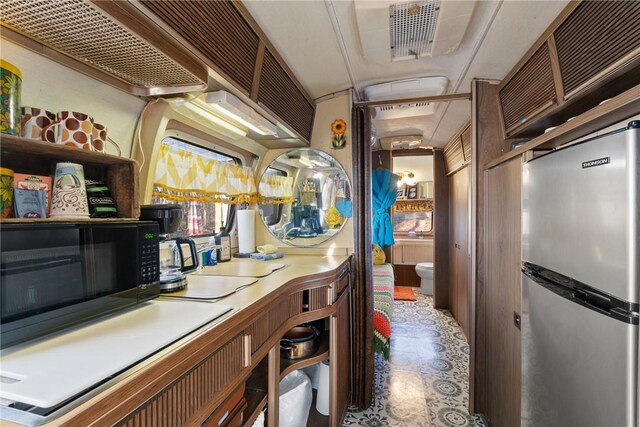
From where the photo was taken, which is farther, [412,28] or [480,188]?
[480,188]

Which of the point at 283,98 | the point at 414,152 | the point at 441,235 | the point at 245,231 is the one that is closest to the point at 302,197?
the point at 245,231

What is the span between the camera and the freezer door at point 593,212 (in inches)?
30.4

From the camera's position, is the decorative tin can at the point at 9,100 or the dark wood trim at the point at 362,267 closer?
the decorative tin can at the point at 9,100

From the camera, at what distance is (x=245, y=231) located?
2162 mm

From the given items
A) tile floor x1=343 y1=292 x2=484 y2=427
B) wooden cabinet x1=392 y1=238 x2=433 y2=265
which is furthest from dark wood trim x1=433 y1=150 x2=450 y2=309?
wooden cabinet x1=392 y1=238 x2=433 y2=265

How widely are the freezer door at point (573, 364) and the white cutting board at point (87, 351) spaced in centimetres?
111

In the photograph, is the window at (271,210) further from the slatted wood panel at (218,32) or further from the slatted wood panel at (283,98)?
the slatted wood panel at (218,32)

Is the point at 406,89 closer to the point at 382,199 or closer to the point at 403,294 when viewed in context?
the point at 382,199

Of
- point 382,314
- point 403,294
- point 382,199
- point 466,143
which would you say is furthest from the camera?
point 403,294

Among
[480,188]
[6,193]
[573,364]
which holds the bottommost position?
[573,364]

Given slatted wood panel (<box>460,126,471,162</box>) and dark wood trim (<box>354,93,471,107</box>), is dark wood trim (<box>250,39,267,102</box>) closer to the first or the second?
dark wood trim (<box>354,93,471,107</box>)

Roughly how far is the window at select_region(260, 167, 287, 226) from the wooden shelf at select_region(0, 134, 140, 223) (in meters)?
1.40

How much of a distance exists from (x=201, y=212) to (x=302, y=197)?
79 centimetres

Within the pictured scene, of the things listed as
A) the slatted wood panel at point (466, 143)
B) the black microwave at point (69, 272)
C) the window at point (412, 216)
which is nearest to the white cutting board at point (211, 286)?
the black microwave at point (69, 272)
